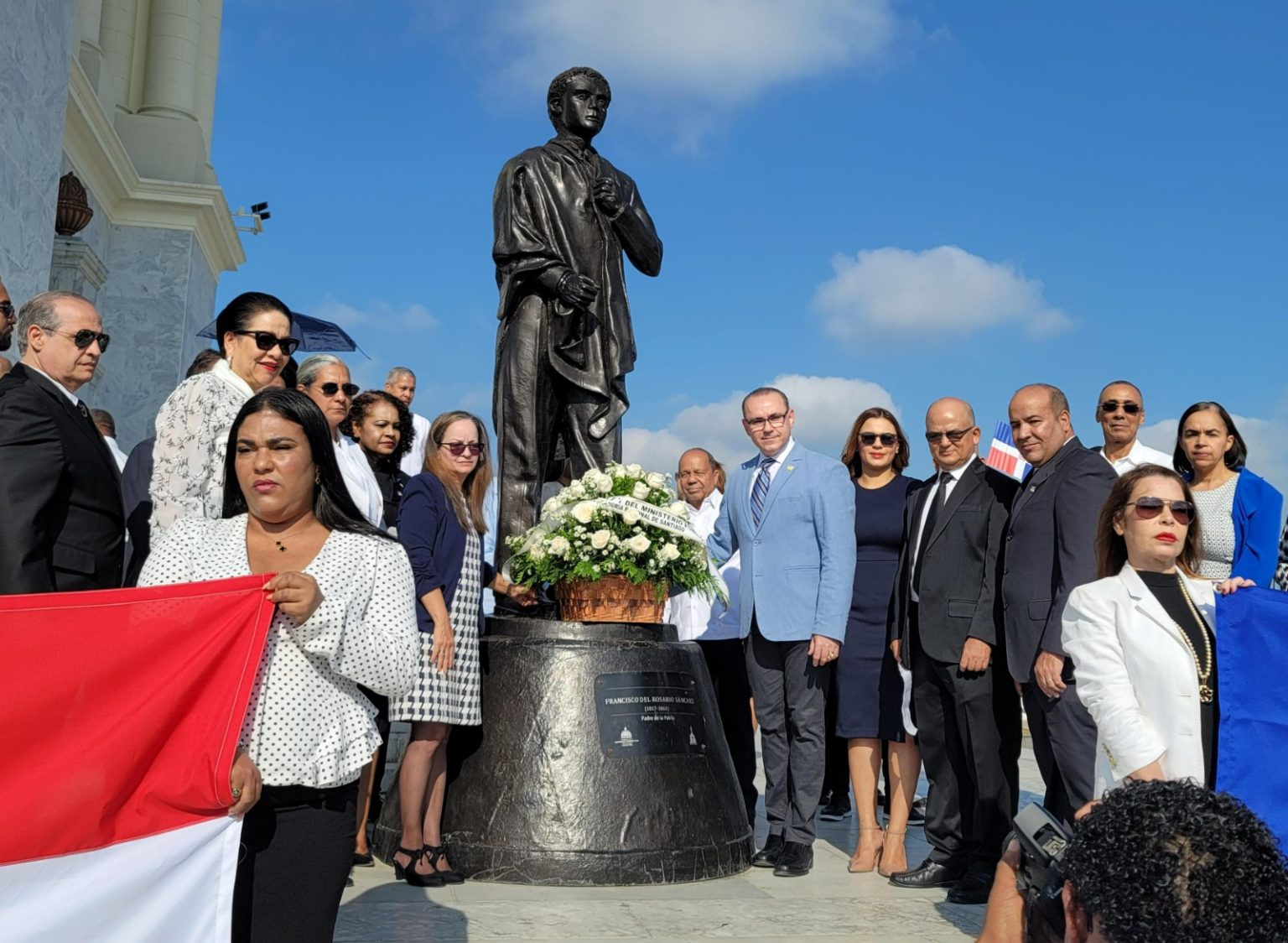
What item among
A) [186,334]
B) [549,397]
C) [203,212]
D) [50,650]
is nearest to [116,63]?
[203,212]

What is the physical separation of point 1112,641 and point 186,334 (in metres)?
17.6

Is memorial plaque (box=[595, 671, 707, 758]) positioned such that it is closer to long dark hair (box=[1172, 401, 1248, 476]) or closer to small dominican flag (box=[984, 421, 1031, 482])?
long dark hair (box=[1172, 401, 1248, 476])

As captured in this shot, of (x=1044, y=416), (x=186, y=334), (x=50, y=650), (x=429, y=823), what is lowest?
(x=429, y=823)

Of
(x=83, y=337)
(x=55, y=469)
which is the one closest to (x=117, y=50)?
(x=83, y=337)

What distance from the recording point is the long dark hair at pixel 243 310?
4.07m

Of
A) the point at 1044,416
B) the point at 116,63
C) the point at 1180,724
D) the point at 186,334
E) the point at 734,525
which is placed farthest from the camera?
the point at 116,63

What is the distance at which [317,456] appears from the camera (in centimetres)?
291

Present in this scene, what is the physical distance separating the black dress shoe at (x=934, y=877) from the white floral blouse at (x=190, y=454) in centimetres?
354

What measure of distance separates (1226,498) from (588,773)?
131 inches

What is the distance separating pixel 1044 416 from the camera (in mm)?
5320

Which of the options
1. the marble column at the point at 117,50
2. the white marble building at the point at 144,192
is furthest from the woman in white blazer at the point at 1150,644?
the marble column at the point at 117,50

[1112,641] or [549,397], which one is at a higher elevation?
[549,397]

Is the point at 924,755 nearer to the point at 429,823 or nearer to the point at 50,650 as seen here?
the point at 429,823

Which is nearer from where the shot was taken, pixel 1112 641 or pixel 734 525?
pixel 1112 641
